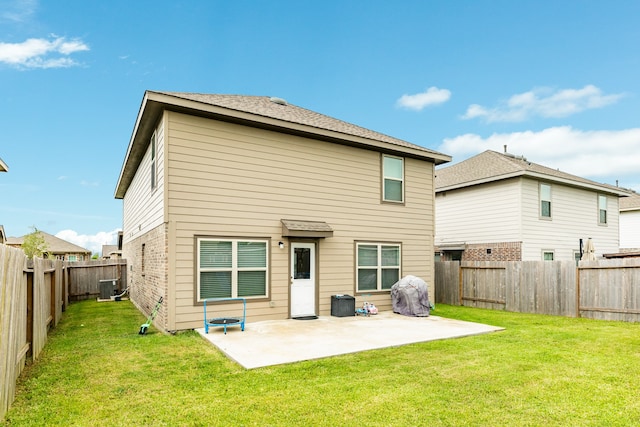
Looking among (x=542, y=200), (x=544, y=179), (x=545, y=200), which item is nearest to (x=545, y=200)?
(x=545, y=200)

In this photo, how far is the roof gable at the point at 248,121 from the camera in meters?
8.21

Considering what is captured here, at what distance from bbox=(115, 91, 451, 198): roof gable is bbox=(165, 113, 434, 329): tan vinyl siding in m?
0.24

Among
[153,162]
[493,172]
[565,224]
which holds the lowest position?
[565,224]

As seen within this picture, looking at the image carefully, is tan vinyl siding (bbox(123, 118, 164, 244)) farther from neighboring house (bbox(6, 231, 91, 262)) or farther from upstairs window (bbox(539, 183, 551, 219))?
neighboring house (bbox(6, 231, 91, 262))

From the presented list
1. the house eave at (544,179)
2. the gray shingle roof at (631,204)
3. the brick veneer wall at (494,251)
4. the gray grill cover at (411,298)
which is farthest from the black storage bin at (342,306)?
the gray shingle roof at (631,204)

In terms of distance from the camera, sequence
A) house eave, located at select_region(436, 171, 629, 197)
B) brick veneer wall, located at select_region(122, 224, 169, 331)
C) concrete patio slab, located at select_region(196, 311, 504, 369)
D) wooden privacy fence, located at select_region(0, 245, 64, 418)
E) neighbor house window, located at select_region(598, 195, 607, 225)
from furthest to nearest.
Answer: neighbor house window, located at select_region(598, 195, 607, 225), house eave, located at select_region(436, 171, 629, 197), brick veneer wall, located at select_region(122, 224, 169, 331), concrete patio slab, located at select_region(196, 311, 504, 369), wooden privacy fence, located at select_region(0, 245, 64, 418)

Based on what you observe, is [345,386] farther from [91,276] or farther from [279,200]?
[91,276]

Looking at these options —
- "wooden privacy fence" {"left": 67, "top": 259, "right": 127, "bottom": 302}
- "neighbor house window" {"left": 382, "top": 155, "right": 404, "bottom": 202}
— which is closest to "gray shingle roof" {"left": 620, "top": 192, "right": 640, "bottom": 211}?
"neighbor house window" {"left": 382, "top": 155, "right": 404, "bottom": 202}

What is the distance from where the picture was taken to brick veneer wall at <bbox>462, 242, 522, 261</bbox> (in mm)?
15062

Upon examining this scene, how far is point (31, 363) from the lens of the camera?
5859mm

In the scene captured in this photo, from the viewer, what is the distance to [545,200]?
16.2 meters

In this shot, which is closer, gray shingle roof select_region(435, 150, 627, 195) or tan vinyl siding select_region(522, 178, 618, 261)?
tan vinyl siding select_region(522, 178, 618, 261)

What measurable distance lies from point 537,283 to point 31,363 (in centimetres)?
1194

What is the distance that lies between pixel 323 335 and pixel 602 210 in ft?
57.7
